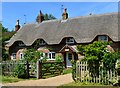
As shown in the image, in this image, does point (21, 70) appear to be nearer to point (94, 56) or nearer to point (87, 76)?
point (87, 76)

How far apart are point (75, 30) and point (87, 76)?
2033 centimetres

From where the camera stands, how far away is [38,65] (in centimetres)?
2019

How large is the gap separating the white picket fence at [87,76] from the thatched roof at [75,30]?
613 inches

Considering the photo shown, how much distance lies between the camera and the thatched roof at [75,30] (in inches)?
1321

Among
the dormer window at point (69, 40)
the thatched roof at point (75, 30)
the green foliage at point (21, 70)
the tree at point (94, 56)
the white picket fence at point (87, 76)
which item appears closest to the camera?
the white picket fence at point (87, 76)

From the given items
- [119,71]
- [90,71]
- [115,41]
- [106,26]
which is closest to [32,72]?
[90,71]

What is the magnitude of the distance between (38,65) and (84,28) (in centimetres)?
1752

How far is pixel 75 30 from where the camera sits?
3634cm

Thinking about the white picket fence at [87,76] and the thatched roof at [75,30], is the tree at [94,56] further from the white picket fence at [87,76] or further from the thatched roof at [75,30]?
the thatched roof at [75,30]

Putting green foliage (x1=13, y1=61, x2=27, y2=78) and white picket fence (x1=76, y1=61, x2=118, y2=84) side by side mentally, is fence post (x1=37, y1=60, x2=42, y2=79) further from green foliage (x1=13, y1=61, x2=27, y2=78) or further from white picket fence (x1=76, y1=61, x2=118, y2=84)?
white picket fence (x1=76, y1=61, x2=118, y2=84)

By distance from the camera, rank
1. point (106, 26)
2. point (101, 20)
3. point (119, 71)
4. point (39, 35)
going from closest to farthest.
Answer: point (119, 71) → point (106, 26) → point (101, 20) → point (39, 35)

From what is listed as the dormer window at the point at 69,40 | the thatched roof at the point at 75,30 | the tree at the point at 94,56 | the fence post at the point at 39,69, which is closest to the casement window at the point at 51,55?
the thatched roof at the point at 75,30

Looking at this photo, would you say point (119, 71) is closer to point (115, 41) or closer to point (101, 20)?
point (115, 41)

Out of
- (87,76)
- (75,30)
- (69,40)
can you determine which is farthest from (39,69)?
(75,30)
